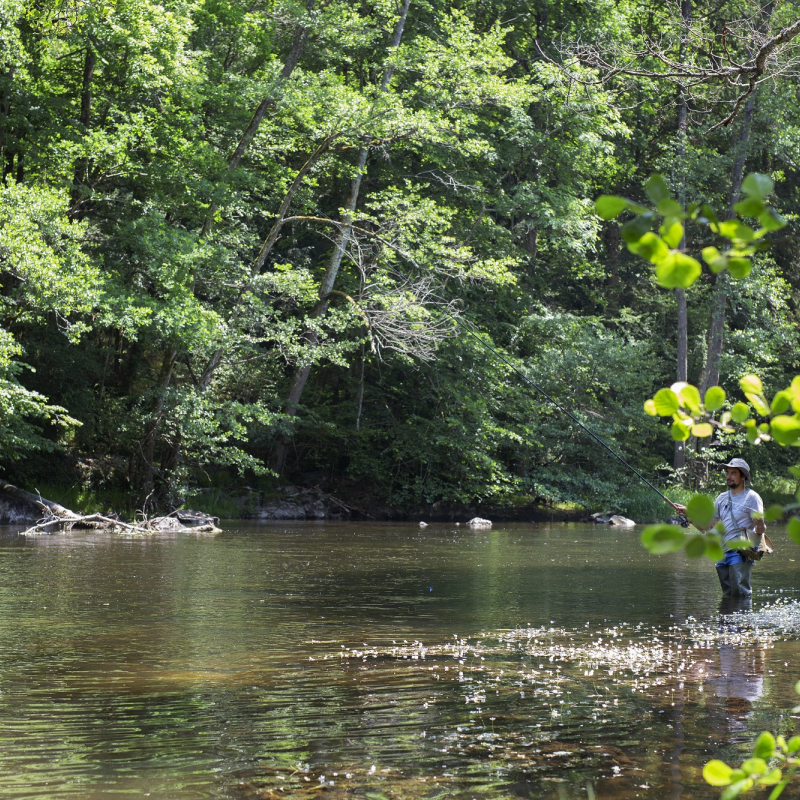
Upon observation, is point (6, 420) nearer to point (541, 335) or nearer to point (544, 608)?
point (544, 608)

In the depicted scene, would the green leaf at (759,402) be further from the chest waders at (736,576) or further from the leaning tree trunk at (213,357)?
the leaning tree trunk at (213,357)

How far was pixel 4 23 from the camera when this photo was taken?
16828mm

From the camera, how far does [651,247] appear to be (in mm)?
1624

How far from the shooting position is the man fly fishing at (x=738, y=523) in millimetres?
8648

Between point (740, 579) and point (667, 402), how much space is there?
826 centimetres

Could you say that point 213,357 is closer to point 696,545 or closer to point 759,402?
point 759,402

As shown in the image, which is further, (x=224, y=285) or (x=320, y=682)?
(x=224, y=285)

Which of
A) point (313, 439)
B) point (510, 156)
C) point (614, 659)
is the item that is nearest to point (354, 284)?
point (313, 439)

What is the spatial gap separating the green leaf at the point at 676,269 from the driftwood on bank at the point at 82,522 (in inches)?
700

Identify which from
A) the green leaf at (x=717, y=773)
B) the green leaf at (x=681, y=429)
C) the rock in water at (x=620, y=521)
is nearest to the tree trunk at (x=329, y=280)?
the rock in water at (x=620, y=521)

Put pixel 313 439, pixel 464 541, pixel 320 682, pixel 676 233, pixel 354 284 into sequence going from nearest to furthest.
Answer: pixel 676 233 < pixel 320 682 < pixel 464 541 < pixel 354 284 < pixel 313 439

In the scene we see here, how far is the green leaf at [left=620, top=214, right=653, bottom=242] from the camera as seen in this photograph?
1614 mm

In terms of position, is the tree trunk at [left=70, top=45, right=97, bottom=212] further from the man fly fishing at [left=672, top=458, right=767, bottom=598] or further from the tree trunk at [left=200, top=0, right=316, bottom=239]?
the man fly fishing at [left=672, top=458, right=767, bottom=598]

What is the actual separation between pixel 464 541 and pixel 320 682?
12.8 m
